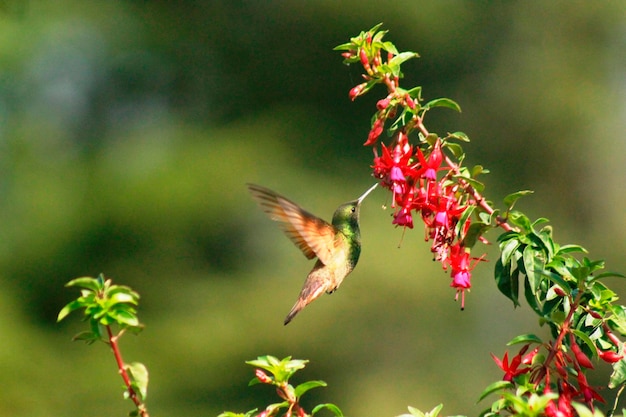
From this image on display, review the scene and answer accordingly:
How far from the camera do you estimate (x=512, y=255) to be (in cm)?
134

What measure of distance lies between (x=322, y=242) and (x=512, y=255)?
62 centimetres

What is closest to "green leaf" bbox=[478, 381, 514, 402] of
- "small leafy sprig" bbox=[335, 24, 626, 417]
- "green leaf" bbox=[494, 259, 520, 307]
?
"small leafy sprig" bbox=[335, 24, 626, 417]

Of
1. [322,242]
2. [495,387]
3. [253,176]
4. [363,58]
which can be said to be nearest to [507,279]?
[495,387]

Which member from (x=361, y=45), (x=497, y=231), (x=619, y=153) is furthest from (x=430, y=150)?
(x=619, y=153)

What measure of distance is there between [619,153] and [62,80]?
15.6 feet

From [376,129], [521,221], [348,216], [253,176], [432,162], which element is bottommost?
[521,221]

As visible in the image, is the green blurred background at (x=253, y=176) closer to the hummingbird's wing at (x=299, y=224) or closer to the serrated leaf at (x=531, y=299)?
the hummingbird's wing at (x=299, y=224)

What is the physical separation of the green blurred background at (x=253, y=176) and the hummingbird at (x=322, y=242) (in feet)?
15.0

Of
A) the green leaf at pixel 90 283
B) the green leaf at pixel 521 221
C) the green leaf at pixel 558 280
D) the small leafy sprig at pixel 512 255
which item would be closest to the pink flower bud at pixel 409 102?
the small leafy sprig at pixel 512 255

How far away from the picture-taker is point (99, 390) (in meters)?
6.84

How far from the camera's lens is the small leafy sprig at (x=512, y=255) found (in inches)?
48.6

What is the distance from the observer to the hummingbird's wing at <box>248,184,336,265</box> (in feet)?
5.23

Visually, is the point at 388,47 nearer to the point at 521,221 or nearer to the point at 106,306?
the point at 521,221

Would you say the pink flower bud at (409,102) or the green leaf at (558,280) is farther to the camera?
the pink flower bud at (409,102)
